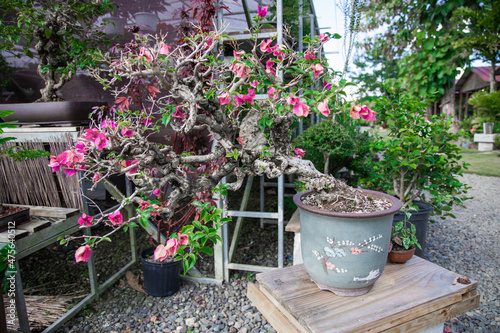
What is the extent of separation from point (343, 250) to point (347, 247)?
19mm

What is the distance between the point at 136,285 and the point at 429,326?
1.97m

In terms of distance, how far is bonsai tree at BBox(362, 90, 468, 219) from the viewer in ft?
Answer: 6.95

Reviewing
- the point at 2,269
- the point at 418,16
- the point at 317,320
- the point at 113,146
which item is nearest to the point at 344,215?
the point at 317,320

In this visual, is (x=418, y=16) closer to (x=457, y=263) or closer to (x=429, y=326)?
(x=457, y=263)

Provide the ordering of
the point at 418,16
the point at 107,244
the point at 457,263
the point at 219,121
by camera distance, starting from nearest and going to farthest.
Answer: the point at 219,121 → the point at 457,263 → the point at 107,244 → the point at 418,16

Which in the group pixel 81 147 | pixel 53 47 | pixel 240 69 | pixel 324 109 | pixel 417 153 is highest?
pixel 53 47

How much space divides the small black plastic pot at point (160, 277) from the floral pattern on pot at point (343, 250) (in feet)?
4.40

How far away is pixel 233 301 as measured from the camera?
219cm

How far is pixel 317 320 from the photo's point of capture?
42.1 inches

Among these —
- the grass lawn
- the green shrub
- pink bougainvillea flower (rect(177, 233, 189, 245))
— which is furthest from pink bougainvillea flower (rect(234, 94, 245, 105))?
the grass lawn

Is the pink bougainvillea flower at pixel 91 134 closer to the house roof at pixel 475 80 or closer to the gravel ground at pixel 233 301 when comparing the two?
the gravel ground at pixel 233 301

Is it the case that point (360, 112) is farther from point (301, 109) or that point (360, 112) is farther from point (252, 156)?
point (252, 156)

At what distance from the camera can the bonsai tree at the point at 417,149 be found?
2119mm

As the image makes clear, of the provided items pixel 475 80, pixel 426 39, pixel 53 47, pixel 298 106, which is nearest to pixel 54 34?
pixel 53 47
